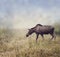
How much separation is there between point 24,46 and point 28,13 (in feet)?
2.51

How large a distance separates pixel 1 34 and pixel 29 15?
2.52ft

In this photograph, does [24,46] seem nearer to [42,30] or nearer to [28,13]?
[42,30]

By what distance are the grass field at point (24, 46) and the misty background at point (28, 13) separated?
22 cm

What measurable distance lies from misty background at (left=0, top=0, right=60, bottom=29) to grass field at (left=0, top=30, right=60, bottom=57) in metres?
0.22

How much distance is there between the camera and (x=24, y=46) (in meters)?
6.70

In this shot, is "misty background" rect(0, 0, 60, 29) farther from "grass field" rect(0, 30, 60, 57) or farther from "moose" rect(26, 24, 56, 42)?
"grass field" rect(0, 30, 60, 57)

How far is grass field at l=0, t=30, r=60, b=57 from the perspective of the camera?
21.6 feet

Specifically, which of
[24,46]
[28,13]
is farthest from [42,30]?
[24,46]

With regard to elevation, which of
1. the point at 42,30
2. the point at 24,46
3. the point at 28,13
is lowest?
the point at 24,46

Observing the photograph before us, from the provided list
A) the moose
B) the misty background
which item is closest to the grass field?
the moose

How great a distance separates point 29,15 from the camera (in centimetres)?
686

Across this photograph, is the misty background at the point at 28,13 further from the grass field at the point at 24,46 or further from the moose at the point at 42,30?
the grass field at the point at 24,46

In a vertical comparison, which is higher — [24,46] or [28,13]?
[28,13]

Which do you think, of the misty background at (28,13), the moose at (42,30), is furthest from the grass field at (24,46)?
the misty background at (28,13)
